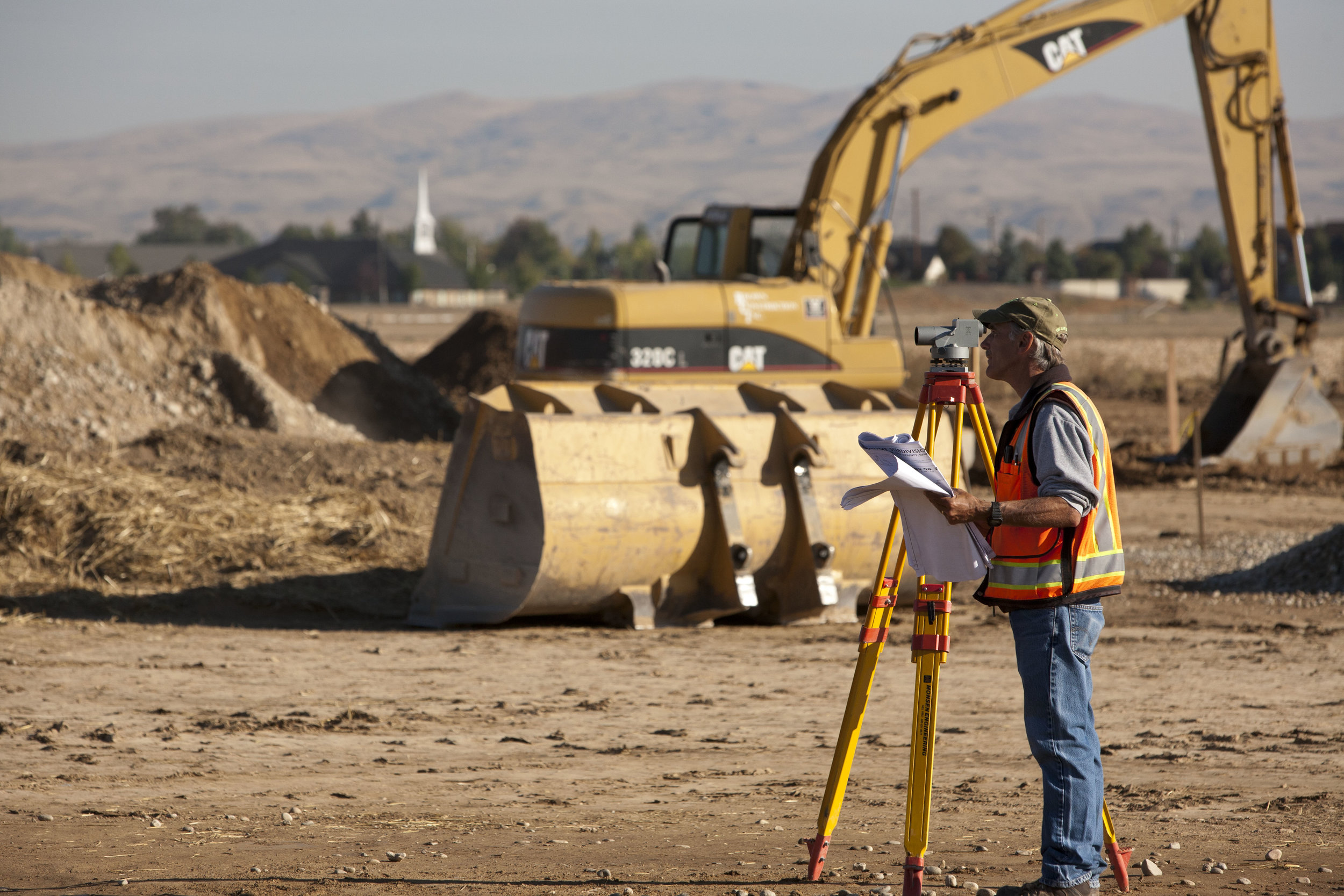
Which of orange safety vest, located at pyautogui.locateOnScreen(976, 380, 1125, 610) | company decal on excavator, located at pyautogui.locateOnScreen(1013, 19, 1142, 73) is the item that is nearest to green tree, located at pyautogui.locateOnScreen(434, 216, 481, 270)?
company decal on excavator, located at pyautogui.locateOnScreen(1013, 19, 1142, 73)

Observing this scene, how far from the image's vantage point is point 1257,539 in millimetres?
12648

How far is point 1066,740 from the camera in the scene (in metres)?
4.13

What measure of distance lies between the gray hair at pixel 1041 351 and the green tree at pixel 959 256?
110 metres

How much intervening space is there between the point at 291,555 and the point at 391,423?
9.00 meters

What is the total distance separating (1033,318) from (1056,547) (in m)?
0.67

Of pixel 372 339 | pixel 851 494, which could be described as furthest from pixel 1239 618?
pixel 372 339

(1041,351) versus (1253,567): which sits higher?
(1041,351)

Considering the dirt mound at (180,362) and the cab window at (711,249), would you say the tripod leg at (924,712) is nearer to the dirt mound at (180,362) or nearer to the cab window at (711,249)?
the cab window at (711,249)

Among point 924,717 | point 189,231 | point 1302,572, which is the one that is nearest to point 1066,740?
point 924,717

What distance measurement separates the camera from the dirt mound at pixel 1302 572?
10.5 metres

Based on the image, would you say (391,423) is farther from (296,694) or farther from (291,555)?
(296,694)

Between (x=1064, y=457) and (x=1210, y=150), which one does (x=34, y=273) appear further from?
(x=1064, y=457)

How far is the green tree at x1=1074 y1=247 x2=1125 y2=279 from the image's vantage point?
118812mm

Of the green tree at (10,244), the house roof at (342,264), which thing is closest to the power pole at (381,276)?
the house roof at (342,264)
